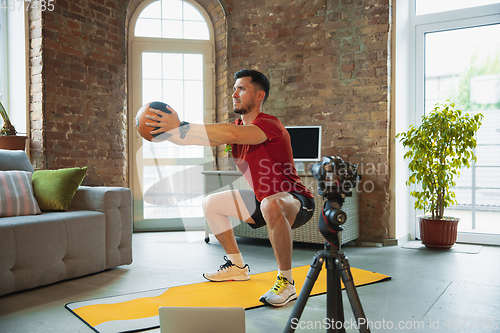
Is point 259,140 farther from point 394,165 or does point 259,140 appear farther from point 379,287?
point 394,165

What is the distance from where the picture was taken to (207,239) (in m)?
3.81

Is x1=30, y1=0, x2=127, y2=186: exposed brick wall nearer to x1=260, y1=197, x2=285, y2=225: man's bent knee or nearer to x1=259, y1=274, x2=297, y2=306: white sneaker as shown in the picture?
x1=260, y1=197, x2=285, y2=225: man's bent knee

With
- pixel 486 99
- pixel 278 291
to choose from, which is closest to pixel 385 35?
pixel 486 99

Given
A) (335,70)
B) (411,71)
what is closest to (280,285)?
(335,70)

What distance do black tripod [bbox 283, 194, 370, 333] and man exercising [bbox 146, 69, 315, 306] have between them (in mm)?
687

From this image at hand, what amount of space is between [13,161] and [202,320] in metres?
2.10

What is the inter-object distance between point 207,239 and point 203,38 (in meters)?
2.31

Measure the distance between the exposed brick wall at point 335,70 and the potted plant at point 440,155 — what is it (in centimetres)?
32

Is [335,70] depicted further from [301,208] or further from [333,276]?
[333,276]

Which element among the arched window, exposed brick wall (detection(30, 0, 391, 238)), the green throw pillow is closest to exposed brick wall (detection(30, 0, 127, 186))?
exposed brick wall (detection(30, 0, 391, 238))

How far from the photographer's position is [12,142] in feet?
10.7

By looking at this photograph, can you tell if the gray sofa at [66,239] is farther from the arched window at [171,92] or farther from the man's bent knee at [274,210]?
the arched window at [171,92]

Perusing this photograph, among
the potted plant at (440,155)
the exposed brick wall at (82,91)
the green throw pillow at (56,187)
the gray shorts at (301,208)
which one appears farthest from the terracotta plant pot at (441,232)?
the exposed brick wall at (82,91)

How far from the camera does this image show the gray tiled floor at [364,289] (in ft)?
5.58
